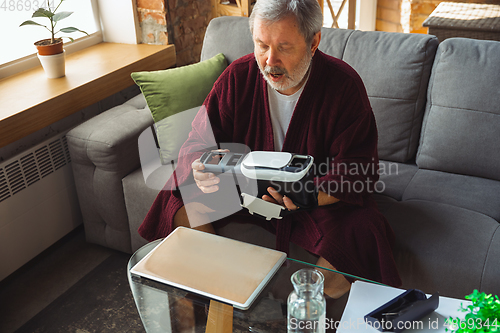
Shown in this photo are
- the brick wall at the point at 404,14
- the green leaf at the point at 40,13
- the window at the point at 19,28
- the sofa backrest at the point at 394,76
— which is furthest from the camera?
the brick wall at the point at 404,14

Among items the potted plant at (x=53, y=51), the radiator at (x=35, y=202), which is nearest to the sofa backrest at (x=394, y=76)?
the potted plant at (x=53, y=51)

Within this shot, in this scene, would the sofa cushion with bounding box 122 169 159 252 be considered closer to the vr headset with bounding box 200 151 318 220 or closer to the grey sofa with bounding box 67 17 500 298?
the grey sofa with bounding box 67 17 500 298

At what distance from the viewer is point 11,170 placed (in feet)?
5.71

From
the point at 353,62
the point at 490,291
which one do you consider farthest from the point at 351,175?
the point at 353,62

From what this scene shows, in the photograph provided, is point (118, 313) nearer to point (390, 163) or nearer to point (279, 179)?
point (279, 179)

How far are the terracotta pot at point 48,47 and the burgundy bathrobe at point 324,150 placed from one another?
855 millimetres

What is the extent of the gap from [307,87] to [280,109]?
125 mm

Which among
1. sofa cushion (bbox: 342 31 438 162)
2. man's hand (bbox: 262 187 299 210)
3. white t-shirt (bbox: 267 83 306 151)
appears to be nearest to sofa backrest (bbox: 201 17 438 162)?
sofa cushion (bbox: 342 31 438 162)

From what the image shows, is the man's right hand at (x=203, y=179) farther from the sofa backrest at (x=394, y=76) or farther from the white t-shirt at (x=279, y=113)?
the sofa backrest at (x=394, y=76)

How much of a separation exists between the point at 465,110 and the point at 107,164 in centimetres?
136

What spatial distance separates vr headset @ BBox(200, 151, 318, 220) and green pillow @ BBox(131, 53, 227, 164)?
48 cm

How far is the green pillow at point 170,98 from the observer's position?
5.71ft

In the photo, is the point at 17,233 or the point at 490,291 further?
the point at 17,233

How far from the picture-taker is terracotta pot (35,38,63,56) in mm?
1926
